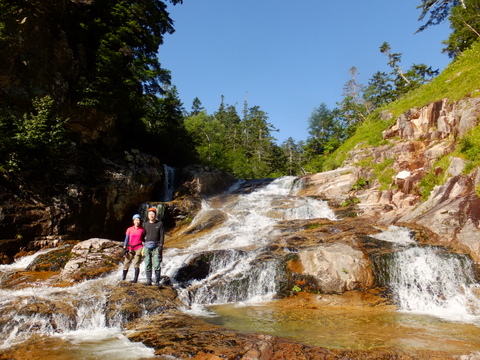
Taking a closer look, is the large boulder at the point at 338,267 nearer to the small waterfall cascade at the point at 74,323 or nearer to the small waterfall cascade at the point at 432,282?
the small waterfall cascade at the point at 432,282

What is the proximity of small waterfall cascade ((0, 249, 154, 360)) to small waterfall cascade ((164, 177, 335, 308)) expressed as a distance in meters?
2.33

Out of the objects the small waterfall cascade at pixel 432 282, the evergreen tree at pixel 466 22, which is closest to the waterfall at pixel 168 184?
the small waterfall cascade at pixel 432 282

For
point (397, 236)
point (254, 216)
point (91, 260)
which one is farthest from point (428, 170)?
point (91, 260)

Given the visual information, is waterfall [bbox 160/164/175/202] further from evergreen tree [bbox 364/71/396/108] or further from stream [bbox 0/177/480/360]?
evergreen tree [bbox 364/71/396/108]

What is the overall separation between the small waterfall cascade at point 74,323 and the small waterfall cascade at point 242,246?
7.65 feet

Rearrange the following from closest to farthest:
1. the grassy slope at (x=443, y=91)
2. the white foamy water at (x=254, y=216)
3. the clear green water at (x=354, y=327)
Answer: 1. the clear green water at (x=354, y=327)
2. the white foamy water at (x=254, y=216)
3. the grassy slope at (x=443, y=91)

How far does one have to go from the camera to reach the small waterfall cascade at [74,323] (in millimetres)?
4879

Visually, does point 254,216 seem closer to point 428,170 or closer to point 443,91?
point 428,170

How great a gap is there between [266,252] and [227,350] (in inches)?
248

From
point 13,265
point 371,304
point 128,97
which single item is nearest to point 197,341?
point 371,304

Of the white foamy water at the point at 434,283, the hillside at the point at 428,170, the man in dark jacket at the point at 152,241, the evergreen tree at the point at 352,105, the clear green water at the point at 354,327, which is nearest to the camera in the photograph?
the clear green water at the point at 354,327

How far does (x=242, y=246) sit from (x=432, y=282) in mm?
6622

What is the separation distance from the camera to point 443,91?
63.1 feet

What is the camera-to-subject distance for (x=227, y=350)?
4312mm
